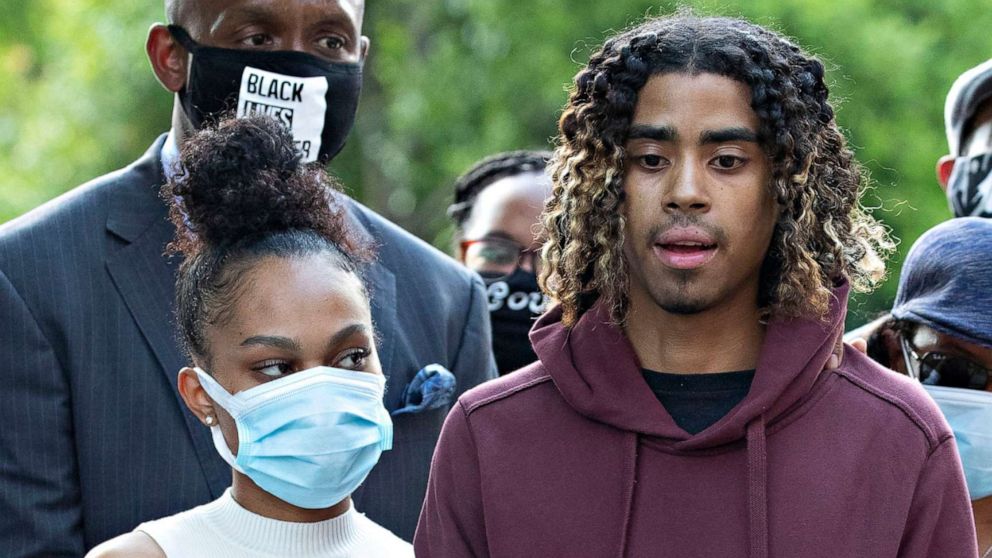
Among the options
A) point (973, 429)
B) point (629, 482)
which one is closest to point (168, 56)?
point (629, 482)

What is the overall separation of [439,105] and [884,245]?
32.2 ft

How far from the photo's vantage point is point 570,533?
11.7 ft

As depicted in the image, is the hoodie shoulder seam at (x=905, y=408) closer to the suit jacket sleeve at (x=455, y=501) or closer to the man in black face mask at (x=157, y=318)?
the suit jacket sleeve at (x=455, y=501)

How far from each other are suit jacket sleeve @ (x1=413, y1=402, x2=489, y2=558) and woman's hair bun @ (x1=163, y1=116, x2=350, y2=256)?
82 centimetres

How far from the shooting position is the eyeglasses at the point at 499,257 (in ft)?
20.5

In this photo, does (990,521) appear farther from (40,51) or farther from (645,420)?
(40,51)

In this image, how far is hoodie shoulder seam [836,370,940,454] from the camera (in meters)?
3.46

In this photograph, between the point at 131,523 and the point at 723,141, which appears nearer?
the point at 723,141

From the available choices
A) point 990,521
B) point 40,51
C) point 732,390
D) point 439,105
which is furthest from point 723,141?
point 40,51

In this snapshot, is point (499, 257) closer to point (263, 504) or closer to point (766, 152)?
point (263, 504)

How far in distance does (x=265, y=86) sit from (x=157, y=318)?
0.79 metres

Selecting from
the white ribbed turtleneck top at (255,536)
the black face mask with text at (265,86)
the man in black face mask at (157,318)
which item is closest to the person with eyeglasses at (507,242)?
the man in black face mask at (157,318)

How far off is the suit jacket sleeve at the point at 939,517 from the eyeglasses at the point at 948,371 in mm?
A: 990

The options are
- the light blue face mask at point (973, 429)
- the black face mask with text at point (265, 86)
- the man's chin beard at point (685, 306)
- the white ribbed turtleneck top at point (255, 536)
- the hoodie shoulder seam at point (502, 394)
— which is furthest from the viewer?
the black face mask with text at point (265, 86)
